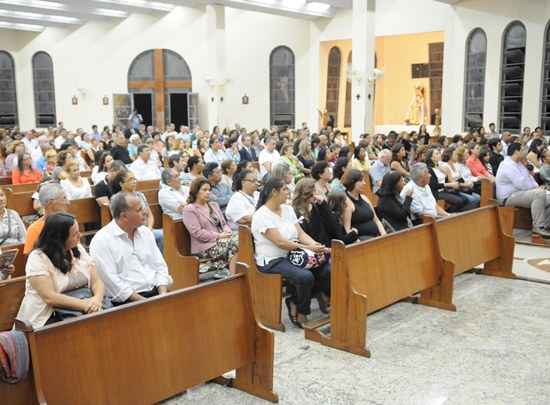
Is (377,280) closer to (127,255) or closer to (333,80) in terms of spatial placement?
(127,255)

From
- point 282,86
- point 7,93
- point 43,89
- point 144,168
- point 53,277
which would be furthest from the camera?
point 7,93

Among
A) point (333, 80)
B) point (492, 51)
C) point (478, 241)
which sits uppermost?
point (492, 51)

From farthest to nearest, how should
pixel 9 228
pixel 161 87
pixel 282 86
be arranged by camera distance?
pixel 161 87, pixel 282 86, pixel 9 228

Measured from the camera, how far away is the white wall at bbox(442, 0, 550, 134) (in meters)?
15.7

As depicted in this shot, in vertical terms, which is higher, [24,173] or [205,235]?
[24,173]

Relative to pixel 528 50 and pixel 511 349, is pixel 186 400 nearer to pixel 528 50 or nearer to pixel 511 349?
pixel 511 349

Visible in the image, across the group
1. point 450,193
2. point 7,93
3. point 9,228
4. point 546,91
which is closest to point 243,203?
point 9,228

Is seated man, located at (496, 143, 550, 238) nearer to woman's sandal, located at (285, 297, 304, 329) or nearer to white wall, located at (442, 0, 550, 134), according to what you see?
woman's sandal, located at (285, 297, 304, 329)

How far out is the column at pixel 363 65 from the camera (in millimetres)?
16406

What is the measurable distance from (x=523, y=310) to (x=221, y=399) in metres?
2.90

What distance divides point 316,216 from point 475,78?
1365cm

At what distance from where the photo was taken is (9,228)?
4.93m

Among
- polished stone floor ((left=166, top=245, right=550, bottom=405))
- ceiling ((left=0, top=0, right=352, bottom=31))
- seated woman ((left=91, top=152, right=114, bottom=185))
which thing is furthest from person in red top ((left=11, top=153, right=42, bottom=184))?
ceiling ((left=0, top=0, right=352, bottom=31))

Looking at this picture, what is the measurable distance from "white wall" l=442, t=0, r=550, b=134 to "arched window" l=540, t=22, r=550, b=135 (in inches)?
4.2
